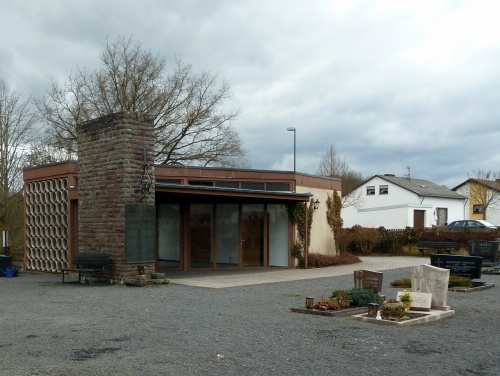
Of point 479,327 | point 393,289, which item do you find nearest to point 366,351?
point 479,327

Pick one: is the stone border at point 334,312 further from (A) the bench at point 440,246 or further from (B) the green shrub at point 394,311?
(A) the bench at point 440,246

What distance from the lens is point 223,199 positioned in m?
19.5

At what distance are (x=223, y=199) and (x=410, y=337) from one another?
38.2ft

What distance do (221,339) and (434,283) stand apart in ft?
16.7

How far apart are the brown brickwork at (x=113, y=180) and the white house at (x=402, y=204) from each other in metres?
33.7

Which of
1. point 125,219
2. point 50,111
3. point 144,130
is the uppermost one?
point 50,111

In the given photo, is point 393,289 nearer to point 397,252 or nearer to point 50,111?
point 397,252

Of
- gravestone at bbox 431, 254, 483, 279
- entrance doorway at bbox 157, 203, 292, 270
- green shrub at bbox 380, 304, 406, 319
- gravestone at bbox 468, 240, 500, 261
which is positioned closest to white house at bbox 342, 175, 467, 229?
gravestone at bbox 468, 240, 500, 261

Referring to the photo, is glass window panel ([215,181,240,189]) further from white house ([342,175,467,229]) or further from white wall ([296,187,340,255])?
white house ([342,175,467,229])

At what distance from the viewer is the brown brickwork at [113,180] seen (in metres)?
14.5

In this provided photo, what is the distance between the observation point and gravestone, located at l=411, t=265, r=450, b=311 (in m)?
11.1

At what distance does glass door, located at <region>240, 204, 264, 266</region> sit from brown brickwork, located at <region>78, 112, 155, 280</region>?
6.19 metres

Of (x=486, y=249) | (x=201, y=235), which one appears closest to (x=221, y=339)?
(x=201, y=235)

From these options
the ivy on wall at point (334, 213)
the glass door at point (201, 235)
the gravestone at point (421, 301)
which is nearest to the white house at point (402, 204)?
the ivy on wall at point (334, 213)
